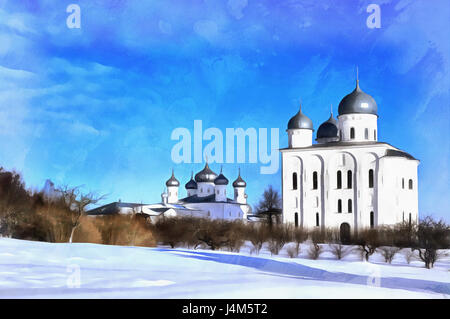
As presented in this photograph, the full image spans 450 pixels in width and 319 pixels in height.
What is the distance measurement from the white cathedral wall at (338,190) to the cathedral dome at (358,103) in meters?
2.38

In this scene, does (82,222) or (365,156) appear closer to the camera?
(82,222)

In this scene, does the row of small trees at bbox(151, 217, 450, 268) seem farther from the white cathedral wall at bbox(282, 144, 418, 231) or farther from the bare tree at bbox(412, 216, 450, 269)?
the white cathedral wall at bbox(282, 144, 418, 231)

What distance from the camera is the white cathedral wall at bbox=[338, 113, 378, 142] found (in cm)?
3769

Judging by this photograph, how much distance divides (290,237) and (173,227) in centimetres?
635

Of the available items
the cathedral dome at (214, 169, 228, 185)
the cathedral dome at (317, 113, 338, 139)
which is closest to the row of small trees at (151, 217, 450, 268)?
the cathedral dome at (317, 113, 338, 139)

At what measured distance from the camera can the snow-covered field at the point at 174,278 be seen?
9.05 metres

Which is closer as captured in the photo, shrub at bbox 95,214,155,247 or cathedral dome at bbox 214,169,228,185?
shrub at bbox 95,214,155,247

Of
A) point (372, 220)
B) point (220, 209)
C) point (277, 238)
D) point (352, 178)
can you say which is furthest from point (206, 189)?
point (277, 238)

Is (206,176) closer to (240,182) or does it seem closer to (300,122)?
(240,182)

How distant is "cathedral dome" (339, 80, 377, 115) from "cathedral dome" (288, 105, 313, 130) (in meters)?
2.67

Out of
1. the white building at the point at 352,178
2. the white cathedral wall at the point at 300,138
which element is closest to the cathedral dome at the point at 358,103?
the white building at the point at 352,178

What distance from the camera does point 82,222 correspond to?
22922 millimetres
